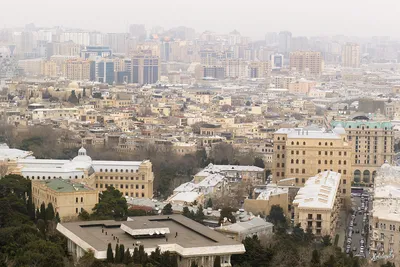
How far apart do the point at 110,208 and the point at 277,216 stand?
4.73 m

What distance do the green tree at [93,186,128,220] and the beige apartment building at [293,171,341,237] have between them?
4.56 meters

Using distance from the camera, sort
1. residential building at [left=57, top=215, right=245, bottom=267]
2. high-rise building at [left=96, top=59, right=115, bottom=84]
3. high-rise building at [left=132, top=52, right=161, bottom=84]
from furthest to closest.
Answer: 1. high-rise building at [left=132, top=52, right=161, bottom=84]
2. high-rise building at [left=96, top=59, right=115, bottom=84]
3. residential building at [left=57, top=215, right=245, bottom=267]

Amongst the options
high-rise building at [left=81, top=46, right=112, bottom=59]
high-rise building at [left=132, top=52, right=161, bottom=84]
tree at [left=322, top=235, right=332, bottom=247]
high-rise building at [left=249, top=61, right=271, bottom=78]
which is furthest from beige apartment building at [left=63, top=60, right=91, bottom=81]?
tree at [left=322, top=235, right=332, bottom=247]

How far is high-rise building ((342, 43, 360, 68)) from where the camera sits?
13588cm

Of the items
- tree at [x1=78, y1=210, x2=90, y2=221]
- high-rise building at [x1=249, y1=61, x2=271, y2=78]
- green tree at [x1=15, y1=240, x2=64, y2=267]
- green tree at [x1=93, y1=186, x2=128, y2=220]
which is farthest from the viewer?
high-rise building at [x1=249, y1=61, x2=271, y2=78]

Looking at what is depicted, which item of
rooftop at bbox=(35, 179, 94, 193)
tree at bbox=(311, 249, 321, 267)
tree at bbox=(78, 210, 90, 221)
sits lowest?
tree at bbox=(311, 249, 321, 267)

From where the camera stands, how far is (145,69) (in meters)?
103

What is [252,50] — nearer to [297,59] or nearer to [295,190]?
[297,59]

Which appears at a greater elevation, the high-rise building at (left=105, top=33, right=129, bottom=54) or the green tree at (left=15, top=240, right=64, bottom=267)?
the high-rise building at (left=105, top=33, right=129, bottom=54)

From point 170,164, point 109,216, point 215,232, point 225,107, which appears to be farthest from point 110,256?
point 225,107

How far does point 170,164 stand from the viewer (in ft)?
131

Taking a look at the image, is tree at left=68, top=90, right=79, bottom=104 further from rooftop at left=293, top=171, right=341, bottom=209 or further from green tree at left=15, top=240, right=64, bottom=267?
green tree at left=15, top=240, right=64, bottom=267

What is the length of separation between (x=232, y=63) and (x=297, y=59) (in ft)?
27.6

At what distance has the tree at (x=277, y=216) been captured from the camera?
2948cm
